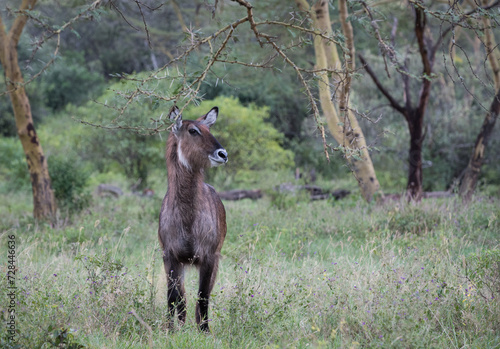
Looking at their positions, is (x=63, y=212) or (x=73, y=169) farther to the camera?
(x=73, y=169)

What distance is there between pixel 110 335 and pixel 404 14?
56.9ft

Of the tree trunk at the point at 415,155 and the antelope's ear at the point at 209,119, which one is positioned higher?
the antelope's ear at the point at 209,119

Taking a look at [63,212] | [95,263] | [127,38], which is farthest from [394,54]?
[127,38]

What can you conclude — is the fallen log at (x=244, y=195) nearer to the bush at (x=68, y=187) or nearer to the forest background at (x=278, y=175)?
the forest background at (x=278, y=175)

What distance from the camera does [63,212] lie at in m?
10.4

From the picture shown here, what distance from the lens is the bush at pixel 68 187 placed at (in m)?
10.8

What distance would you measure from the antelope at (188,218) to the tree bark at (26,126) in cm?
577

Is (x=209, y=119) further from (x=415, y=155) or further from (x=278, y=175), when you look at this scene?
(x=278, y=175)

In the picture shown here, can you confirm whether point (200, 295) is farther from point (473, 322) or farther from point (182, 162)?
point (473, 322)

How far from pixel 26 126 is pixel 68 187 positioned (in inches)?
72.6

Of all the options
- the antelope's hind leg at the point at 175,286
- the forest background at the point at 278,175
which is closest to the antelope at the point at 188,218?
the antelope's hind leg at the point at 175,286

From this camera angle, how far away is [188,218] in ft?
14.8

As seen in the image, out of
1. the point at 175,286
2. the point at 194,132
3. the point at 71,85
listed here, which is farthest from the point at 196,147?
the point at 71,85

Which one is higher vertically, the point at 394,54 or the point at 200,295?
the point at 394,54
